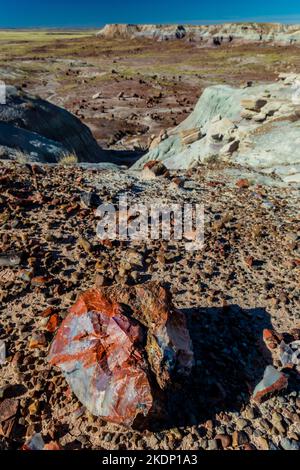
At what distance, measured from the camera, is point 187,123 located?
68.3 feet

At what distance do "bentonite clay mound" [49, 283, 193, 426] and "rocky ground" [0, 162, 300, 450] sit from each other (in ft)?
0.74

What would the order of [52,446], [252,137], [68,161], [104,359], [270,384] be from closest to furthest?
[52,446], [104,359], [270,384], [68,161], [252,137]

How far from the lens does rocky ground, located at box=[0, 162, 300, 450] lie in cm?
351

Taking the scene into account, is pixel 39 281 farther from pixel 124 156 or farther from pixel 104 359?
pixel 124 156

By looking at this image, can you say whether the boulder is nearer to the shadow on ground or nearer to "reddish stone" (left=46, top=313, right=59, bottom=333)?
the shadow on ground

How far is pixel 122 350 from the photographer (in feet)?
11.7

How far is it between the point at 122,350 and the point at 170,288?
71.6 inches

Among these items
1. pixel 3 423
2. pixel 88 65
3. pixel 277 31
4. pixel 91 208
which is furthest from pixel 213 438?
pixel 277 31

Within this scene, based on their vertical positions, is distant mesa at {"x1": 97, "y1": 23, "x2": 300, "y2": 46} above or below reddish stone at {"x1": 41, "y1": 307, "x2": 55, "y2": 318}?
above

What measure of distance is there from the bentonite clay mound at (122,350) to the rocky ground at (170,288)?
0.74 feet

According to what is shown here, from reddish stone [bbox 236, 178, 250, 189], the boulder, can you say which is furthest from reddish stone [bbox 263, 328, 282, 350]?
the boulder

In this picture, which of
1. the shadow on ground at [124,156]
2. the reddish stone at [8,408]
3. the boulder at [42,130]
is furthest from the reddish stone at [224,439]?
the shadow on ground at [124,156]

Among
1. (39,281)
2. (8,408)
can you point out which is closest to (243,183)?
(39,281)
